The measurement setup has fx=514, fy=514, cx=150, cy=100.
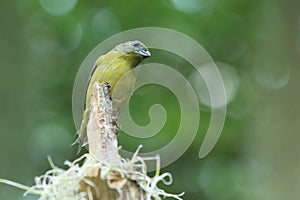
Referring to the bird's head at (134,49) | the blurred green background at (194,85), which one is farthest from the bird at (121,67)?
the blurred green background at (194,85)

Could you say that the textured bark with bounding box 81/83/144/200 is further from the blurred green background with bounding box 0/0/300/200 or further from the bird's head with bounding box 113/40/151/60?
the blurred green background with bounding box 0/0/300/200

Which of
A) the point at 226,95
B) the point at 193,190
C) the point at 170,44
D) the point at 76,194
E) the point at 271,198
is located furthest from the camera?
the point at 193,190

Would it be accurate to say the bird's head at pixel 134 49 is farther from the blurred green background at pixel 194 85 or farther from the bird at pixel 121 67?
the blurred green background at pixel 194 85

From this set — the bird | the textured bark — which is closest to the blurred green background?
the bird

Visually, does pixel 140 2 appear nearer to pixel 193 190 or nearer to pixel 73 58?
pixel 73 58

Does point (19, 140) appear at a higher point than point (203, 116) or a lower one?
lower

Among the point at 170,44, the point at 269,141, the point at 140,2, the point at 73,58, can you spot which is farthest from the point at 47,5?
the point at 269,141

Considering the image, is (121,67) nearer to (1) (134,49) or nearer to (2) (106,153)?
(1) (134,49)

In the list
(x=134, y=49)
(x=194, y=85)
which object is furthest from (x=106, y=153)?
(x=194, y=85)
